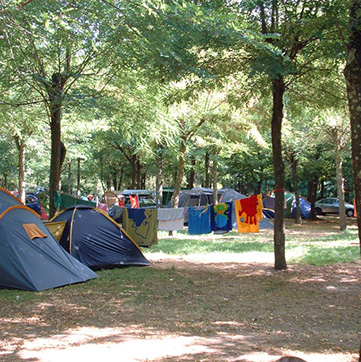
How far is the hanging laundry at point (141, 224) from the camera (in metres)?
11.2

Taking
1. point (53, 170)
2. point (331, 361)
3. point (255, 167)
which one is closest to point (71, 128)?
point (53, 170)

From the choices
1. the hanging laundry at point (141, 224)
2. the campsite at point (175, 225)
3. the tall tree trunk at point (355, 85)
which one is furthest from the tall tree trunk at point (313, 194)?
the tall tree trunk at point (355, 85)

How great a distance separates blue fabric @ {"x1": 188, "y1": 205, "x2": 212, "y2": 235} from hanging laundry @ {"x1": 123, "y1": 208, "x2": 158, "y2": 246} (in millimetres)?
2964

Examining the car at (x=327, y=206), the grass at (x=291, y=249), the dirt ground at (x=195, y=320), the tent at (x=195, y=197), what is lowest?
the dirt ground at (x=195, y=320)

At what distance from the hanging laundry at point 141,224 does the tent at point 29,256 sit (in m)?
3.13

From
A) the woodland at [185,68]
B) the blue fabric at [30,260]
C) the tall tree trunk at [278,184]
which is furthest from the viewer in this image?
the tall tree trunk at [278,184]

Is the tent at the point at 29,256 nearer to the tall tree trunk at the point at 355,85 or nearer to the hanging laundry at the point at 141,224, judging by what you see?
the hanging laundry at the point at 141,224

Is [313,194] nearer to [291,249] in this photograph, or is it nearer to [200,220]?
[200,220]

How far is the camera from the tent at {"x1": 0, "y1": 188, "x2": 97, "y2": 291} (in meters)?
7.13

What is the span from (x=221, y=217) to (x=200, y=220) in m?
0.80

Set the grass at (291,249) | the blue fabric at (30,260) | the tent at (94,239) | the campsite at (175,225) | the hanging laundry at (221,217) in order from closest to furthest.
Answer: 1. the campsite at (175,225)
2. the blue fabric at (30,260)
3. the tent at (94,239)
4. the grass at (291,249)
5. the hanging laundry at (221,217)

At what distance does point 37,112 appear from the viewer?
12727 millimetres

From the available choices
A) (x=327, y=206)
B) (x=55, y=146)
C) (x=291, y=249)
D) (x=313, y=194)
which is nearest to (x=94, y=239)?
(x=55, y=146)

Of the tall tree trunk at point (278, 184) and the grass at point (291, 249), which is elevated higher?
the tall tree trunk at point (278, 184)
